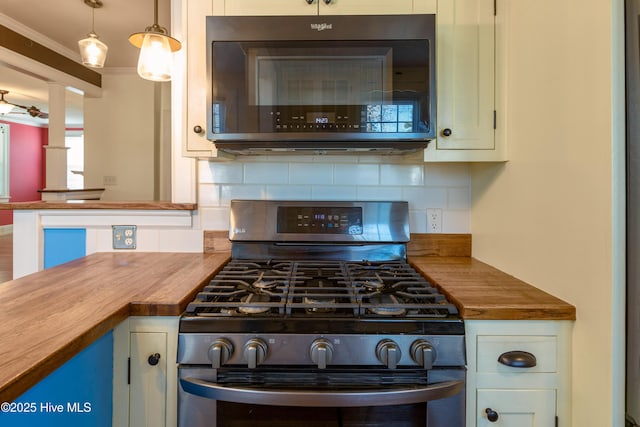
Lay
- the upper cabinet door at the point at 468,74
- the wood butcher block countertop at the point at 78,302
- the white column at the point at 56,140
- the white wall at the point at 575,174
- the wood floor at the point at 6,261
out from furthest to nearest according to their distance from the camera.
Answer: the white column at the point at 56,140, the wood floor at the point at 6,261, the upper cabinet door at the point at 468,74, the white wall at the point at 575,174, the wood butcher block countertop at the point at 78,302

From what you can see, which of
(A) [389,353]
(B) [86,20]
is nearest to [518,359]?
(A) [389,353]

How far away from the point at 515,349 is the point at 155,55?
1514 millimetres

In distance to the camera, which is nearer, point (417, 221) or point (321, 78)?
point (321, 78)

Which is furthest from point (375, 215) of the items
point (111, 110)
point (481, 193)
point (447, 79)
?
point (111, 110)

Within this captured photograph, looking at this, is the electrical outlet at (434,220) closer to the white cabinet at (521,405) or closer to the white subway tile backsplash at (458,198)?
the white subway tile backsplash at (458,198)

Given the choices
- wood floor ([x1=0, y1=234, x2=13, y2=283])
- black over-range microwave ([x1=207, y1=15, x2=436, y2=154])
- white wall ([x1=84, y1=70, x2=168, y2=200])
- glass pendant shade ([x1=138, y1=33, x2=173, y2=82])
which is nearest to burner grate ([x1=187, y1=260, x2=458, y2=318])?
black over-range microwave ([x1=207, y1=15, x2=436, y2=154])

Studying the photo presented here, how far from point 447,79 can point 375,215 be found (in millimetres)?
574

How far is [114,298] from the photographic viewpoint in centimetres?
103

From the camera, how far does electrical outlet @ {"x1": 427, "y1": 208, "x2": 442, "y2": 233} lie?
171 cm

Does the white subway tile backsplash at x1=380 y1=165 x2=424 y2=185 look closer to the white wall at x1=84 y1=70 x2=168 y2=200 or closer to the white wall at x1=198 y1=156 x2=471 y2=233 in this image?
the white wall at x1=198 y1=156 x2=471 y2=233

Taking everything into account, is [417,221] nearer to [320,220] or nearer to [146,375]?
[320,220]

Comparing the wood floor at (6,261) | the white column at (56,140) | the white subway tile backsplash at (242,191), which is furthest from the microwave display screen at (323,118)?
the white column at (56,140)

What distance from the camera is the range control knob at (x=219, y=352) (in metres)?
0.94

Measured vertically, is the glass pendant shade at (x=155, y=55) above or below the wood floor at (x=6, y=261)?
above
